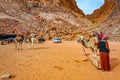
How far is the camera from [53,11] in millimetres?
77375

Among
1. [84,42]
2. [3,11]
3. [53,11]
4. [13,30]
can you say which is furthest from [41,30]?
[84,42]

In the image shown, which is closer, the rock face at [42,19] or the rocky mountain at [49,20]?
the rocky mountain at [49,20]

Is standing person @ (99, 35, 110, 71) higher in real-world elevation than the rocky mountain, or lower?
lower

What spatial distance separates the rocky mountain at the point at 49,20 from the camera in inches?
2181

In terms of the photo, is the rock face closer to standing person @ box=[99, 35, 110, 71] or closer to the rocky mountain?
the rocky mountain

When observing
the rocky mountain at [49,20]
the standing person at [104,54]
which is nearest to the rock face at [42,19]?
the rocky mountain at [49,20]

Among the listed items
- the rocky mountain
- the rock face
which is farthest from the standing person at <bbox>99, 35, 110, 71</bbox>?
the rock face

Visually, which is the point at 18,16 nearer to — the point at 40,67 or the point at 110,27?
the point at 110,27

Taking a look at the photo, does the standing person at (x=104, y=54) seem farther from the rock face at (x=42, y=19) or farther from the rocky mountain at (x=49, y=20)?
the rock face at (x=42, y=19)

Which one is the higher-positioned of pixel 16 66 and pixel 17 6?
pixel 17 6

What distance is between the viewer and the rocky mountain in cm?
5541

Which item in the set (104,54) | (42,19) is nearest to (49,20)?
(42,19)

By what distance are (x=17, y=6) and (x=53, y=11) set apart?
33.3ft

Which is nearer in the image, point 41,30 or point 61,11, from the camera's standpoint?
point 41,30
